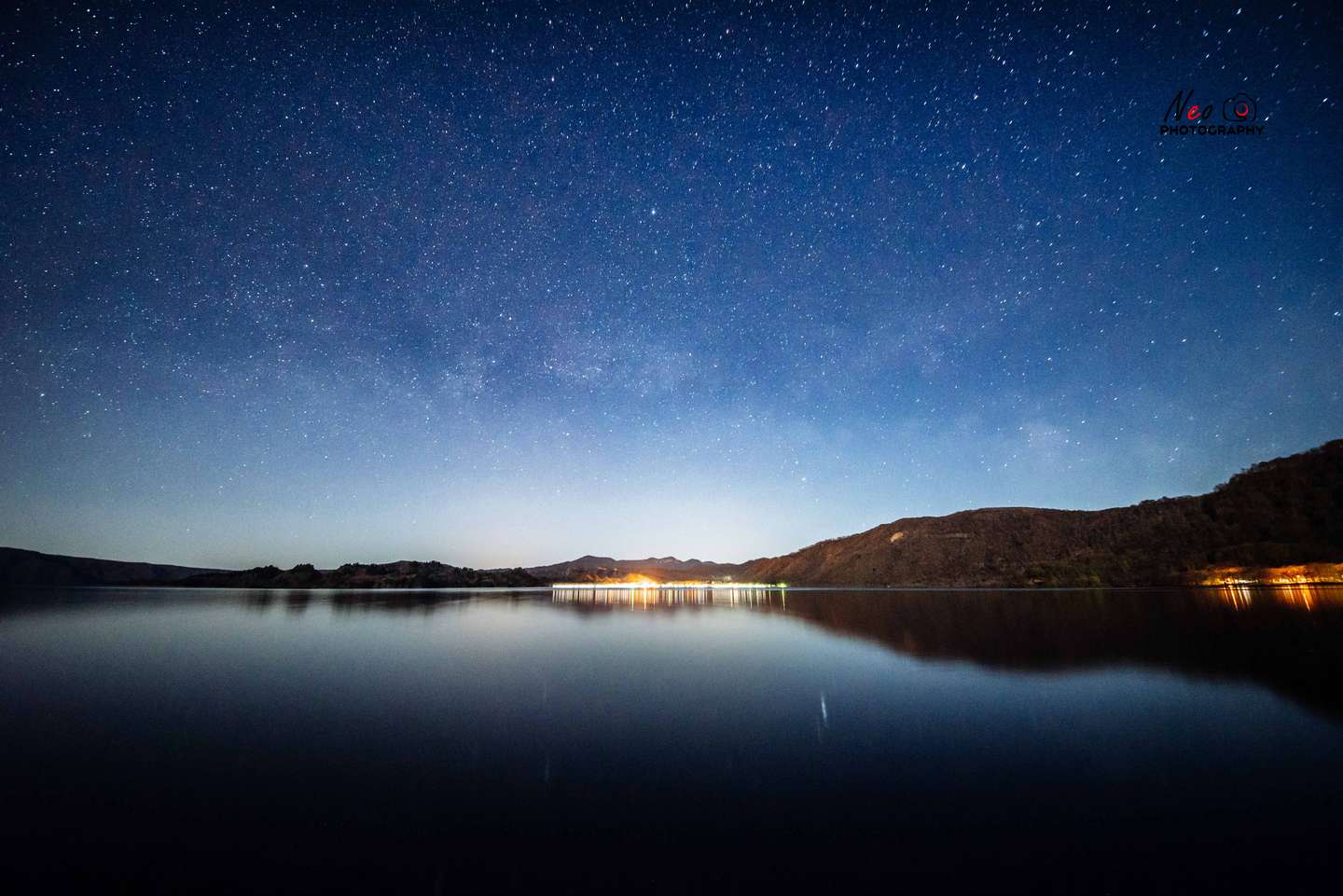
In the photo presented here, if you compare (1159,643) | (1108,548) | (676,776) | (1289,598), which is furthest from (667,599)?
(1108,548)

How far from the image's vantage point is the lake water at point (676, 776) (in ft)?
15.9

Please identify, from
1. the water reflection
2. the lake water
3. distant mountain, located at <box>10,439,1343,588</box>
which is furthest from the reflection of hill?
distant mountain, located at <box>10,439,1343,588</box>

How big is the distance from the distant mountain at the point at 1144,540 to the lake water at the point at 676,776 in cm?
13264

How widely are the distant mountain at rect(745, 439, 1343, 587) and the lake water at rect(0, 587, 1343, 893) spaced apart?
132638mm

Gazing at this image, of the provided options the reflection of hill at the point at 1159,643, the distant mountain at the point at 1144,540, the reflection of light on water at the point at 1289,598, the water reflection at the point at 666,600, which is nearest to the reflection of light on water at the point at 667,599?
the water reflection at the point at 666,600

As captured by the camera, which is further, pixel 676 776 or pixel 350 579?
pixel 350 579

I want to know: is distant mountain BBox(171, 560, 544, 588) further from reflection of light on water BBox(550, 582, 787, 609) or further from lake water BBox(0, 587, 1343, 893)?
lake water BBox(0, 587, 1343, 893)

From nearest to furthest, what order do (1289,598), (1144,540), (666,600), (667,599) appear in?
(1289,598) < (666,600) < (667,599) < (1144,540)

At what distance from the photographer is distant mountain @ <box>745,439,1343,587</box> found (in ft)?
340

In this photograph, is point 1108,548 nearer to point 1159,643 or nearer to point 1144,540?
point 1144,540

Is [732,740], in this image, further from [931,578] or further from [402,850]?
[931,578]

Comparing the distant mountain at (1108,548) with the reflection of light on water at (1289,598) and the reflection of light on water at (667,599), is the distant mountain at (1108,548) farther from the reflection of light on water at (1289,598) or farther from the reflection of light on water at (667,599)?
the reflection of light on water at (667,599)

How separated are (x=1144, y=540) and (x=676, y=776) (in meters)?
177

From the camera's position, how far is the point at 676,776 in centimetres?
735
